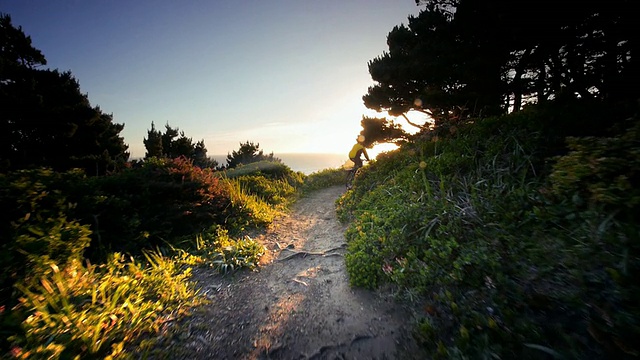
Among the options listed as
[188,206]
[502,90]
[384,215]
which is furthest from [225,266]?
[502,90]

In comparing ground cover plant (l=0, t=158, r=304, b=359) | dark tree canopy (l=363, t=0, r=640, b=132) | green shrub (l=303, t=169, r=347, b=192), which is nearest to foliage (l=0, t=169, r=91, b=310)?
A: ground cover plant (l=0, t=158, r=304, b=359)

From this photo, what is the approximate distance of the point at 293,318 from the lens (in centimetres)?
313

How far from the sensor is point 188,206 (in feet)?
19.8

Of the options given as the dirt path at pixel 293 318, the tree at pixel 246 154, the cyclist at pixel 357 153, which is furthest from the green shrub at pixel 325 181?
the tree at pixel 246 154

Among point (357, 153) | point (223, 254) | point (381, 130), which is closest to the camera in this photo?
point (223, 254)

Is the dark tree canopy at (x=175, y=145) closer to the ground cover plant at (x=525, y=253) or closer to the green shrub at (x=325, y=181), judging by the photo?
the green shrub at (x=325, y=181)

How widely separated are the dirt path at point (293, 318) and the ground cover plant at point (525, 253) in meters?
0.35

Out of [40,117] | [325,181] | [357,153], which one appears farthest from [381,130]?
[40,117]

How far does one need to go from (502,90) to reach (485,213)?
259 inches

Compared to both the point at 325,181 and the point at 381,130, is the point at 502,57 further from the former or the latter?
the point at 325,181

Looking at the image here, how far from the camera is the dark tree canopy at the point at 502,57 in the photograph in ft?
16.4

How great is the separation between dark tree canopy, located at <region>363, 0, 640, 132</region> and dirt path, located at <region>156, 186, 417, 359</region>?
19.0 ft

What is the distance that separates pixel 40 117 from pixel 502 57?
23.8 m

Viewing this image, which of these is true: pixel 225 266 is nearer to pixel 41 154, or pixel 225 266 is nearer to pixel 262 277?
pixel 262 277
